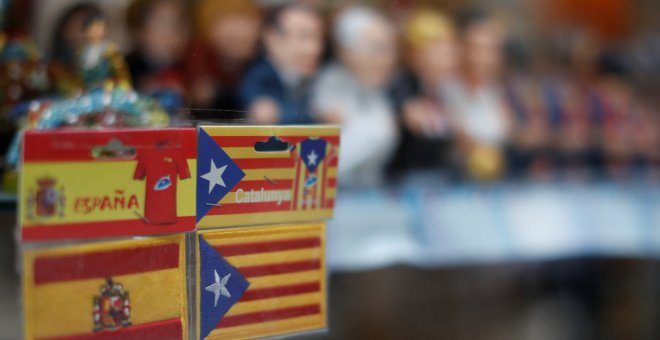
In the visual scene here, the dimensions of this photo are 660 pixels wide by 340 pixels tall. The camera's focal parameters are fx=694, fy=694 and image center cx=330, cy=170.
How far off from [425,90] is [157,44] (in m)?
0.54

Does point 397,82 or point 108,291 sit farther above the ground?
point 397,82

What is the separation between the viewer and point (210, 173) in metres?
0.46

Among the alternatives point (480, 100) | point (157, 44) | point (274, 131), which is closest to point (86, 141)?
point (274, 131)

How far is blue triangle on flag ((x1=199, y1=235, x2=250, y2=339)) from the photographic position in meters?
0.46

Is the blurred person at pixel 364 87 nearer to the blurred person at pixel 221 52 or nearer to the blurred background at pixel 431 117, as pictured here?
the blurred background at pixel 431 117

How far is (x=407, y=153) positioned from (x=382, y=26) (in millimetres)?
213

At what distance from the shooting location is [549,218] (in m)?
1.28

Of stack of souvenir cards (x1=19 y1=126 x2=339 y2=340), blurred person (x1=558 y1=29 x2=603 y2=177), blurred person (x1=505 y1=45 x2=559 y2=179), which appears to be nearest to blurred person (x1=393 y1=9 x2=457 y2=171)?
blurred person (x1=505 y1=45 x2=559 y2=179)

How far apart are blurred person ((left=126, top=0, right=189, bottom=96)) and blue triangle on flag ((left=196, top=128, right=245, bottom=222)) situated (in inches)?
9.9

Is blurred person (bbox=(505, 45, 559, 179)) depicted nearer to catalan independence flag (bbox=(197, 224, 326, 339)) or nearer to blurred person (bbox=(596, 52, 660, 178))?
blurred person (bbox=(596, 52, 660, 178))

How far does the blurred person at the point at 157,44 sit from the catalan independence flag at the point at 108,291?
299 mm

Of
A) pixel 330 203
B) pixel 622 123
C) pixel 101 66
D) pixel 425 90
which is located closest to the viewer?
pixel 330 203

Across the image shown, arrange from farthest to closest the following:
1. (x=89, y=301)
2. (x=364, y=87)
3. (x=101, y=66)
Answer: (x=364, y=87) → (x=101, y=66) → (x=89, y=301)

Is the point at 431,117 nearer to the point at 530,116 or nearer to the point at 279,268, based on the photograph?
the point at 530,116
